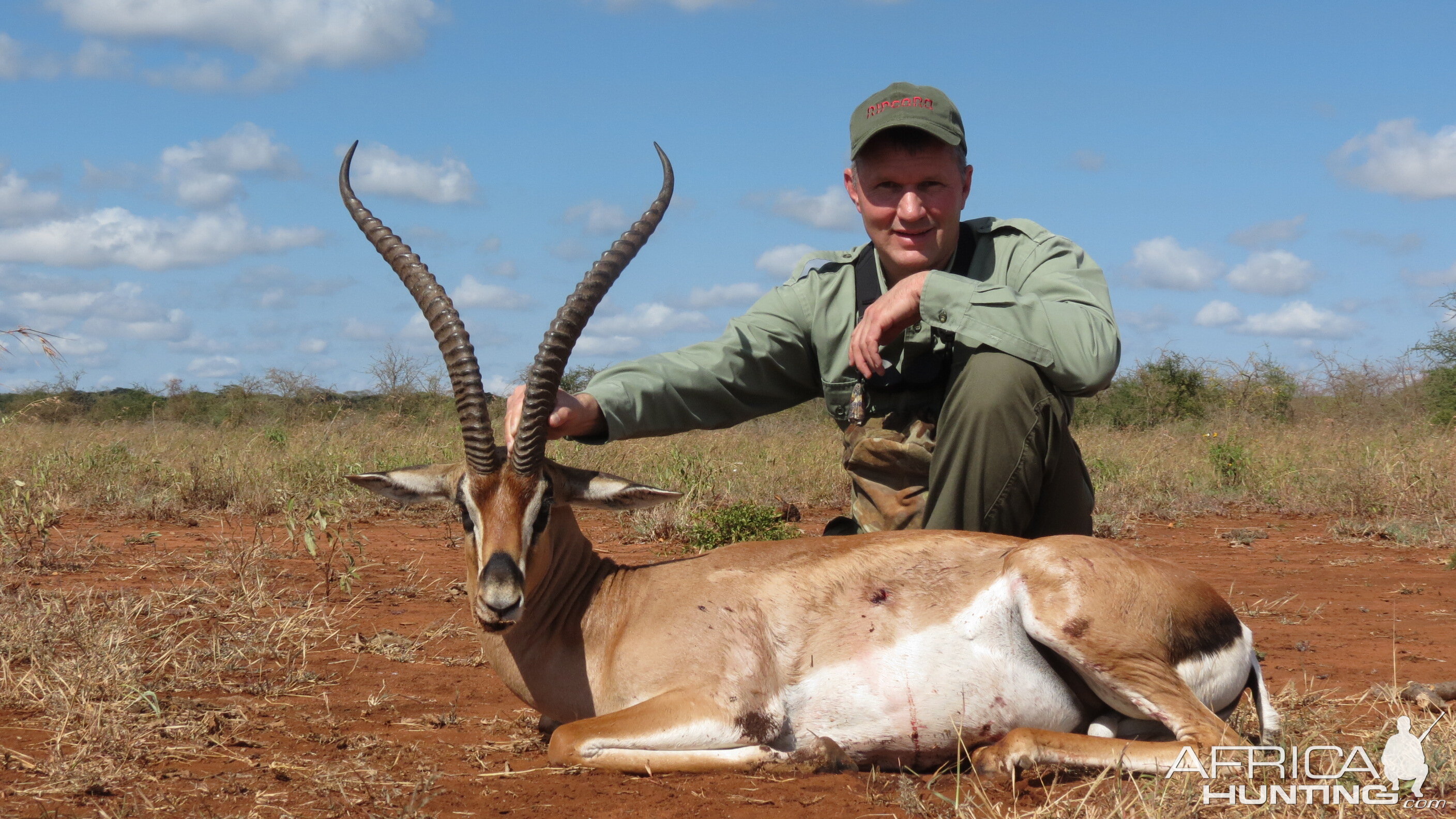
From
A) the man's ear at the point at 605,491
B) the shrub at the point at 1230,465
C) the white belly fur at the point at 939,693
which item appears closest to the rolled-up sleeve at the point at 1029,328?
the white belly fur at the point at 939,693

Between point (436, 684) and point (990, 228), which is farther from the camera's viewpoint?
point (990, 228)

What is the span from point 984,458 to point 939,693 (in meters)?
1.08

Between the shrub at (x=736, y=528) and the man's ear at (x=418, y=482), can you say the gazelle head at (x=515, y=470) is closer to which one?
the man's ear at (x=418, y=482)

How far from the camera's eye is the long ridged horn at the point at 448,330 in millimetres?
4438

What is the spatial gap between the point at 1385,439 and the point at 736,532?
11488 mm

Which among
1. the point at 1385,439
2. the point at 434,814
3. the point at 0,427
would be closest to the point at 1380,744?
the point at 434,814

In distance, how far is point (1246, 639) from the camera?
430cm

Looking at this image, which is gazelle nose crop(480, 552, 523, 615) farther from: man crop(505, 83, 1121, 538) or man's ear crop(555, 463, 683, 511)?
man crop(505, 83, 1121, 538)

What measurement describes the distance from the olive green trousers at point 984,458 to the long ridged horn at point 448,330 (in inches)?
70.7

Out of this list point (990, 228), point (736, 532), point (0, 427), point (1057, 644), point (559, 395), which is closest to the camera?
point (1057, 644)

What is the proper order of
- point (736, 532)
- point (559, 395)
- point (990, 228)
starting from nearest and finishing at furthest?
point (559, 395) < point (990, 228) < point (736, 532)

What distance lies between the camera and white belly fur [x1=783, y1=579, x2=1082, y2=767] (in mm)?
4180

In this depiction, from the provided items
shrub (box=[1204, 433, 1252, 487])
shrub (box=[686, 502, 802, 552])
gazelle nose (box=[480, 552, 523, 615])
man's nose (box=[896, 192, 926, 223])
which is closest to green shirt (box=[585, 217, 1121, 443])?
man's nose (box=[896, 192, 926, 223])

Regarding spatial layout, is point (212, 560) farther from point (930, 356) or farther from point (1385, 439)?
point (1385, 439)
